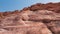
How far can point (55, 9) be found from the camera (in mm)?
14812

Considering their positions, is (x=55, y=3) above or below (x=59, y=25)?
above

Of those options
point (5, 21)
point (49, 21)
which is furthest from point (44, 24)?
point (5, 21)

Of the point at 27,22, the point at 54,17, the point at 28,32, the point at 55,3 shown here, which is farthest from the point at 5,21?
the point at 55,3

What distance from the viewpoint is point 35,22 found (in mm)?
13125

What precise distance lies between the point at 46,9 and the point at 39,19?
199 cm

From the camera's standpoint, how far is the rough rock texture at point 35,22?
39.5 feet

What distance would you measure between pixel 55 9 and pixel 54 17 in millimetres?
1491

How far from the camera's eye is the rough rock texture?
1205 cm

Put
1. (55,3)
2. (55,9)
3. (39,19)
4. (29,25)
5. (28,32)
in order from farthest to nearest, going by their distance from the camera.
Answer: (55,3) < (55,9) < (39,19) < (29,25) < (28,32)

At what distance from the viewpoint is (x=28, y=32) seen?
38.6 ft

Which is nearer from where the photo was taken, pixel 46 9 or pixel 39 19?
pixel 39 19

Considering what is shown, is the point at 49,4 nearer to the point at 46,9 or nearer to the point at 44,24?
the point at 46,9

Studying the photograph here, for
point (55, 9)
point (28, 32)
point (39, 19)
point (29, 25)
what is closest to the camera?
point (28, 32)

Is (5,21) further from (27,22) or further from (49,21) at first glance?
(49,21)
